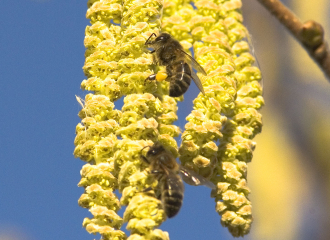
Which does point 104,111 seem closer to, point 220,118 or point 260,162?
point 220,118

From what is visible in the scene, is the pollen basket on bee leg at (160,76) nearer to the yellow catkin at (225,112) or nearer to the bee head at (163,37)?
the yellow catkin at (225,112)

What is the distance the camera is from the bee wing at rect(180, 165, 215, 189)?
3.94 ft

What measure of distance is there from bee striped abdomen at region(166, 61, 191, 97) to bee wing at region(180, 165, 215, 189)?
19 centimetres

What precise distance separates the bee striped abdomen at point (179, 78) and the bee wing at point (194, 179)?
189 millimetres

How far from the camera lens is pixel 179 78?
1.40 metres

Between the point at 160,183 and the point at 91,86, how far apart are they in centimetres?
26

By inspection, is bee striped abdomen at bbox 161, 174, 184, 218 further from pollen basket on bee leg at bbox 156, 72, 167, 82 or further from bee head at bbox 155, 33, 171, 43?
bee head at bbox 155, 33, 171, 43

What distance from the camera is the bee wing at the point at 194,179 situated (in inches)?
47.3

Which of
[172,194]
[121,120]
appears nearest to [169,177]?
[172,194]

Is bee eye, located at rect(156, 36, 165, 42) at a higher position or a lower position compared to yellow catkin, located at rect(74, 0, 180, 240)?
higher

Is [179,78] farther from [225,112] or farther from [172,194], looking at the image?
[172,194]

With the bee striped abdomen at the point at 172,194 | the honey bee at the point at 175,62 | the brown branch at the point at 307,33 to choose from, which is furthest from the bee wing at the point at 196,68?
the brown branch at the point at 307,33

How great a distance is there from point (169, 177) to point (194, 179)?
0.20ft

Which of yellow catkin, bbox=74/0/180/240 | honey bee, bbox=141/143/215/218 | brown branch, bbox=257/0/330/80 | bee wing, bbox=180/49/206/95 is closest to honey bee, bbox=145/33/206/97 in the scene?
bee wing, bbox=180/49/206/95
